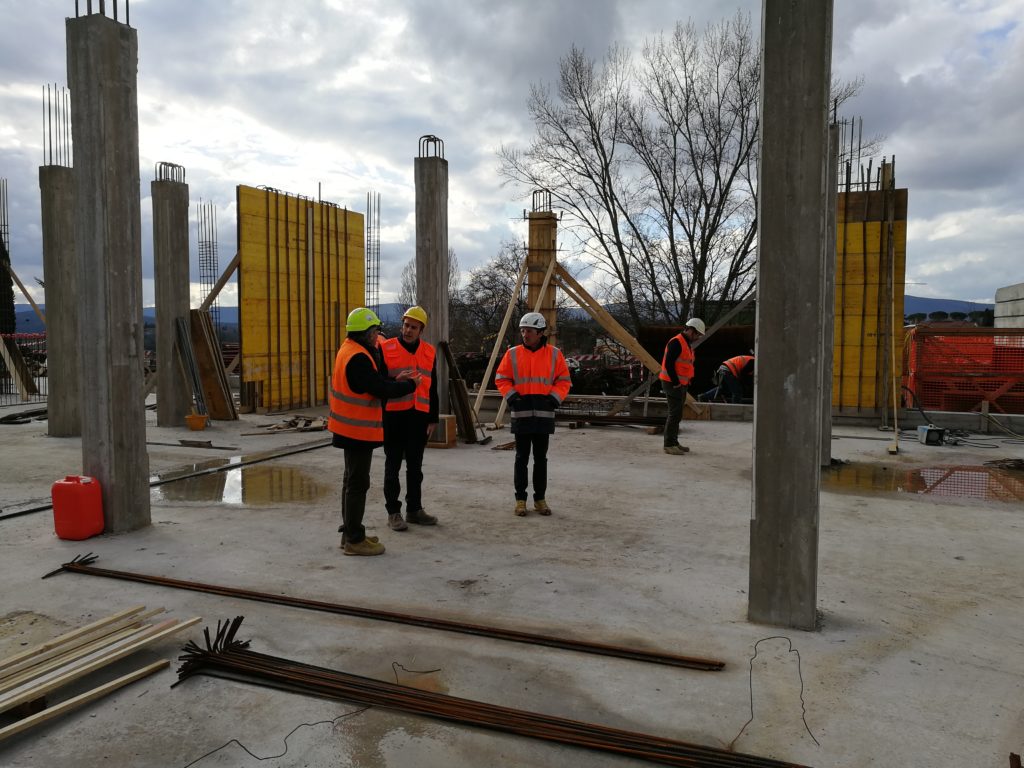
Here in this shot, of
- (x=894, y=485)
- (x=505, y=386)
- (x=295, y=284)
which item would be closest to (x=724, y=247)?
(x=295, y=284)

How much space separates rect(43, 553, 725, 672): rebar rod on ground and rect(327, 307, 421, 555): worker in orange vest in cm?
111

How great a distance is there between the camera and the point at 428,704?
3.47 m

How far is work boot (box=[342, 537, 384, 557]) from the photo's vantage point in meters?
5.96

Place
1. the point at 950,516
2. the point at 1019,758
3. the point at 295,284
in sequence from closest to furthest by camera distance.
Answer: the point at 1019,758 < the point at 950,516 < the point at 295,284

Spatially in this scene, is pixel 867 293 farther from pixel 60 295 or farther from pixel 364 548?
pixel 60 295

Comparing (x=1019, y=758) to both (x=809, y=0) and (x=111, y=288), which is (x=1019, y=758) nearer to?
(x=809, y=0)

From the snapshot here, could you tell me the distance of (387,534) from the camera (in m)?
6.61

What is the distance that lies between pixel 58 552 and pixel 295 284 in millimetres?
12098

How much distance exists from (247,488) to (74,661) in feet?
15.9

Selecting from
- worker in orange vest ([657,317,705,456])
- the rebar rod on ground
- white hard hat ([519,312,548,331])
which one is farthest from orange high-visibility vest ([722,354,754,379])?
the rebar rod on ground

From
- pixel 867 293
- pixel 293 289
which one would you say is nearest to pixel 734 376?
pixel 867 293

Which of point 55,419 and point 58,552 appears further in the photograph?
point 55,419

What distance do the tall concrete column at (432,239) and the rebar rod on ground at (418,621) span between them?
21.6 feet

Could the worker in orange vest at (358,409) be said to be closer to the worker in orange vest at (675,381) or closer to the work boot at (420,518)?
the work boot at (420,518)
